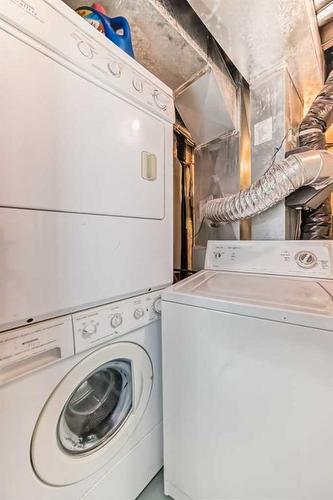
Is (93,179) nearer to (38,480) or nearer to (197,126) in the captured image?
(38,480)

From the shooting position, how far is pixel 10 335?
1.83 ft

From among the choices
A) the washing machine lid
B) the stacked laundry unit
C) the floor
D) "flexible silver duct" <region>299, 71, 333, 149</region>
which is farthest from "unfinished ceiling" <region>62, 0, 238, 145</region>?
the floor

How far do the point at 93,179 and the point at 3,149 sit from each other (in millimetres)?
248

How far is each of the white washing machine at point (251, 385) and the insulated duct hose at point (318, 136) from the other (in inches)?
17.9

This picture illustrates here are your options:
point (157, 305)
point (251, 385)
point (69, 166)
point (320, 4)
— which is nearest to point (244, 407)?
point (251, 385)

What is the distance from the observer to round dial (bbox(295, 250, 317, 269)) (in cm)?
102

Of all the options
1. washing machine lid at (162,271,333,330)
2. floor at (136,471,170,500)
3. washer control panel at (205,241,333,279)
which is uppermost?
washer control panel at (205,241,333,279)

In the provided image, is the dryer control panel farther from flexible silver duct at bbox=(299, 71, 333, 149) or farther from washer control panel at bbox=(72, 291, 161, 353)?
flexible silver duct at bbox=(299, 71, 333, 149)

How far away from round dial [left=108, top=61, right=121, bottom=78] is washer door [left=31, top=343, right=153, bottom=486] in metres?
1.00

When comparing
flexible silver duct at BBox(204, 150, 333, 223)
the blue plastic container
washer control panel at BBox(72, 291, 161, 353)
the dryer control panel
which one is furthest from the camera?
flexible silver duct at BBox(204, 150, 333, 223)

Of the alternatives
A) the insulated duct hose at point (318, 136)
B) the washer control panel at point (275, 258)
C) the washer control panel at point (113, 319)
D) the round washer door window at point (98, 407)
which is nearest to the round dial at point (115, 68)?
the washer control panel at point (113, 319)

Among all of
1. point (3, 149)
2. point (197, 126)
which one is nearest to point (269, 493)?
point (3, 149)

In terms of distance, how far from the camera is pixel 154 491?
101 cm

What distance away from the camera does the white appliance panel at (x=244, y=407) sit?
60cm
